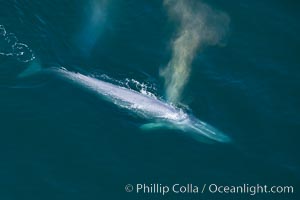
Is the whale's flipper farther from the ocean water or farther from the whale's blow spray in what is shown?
the whale's blow spray

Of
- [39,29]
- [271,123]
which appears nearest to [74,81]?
[39,29]

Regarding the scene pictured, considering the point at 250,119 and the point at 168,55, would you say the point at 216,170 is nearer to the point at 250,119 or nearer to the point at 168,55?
the point at 250,119

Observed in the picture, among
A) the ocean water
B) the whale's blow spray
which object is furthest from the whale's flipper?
the whale's blow spray

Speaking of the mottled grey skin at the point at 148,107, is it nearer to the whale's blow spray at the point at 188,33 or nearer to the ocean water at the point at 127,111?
the ocean water at the point at 127,111

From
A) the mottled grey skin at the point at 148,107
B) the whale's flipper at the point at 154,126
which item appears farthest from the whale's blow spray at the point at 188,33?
the whale's flipper at the point at 154,126

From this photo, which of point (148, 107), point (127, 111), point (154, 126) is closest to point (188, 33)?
point (148, 107)

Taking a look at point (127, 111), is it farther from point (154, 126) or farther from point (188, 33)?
point (188, 33)
